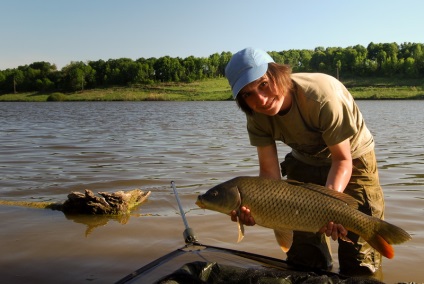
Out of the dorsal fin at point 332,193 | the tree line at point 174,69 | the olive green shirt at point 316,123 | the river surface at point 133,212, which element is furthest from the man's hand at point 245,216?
the tree line at point 174,69

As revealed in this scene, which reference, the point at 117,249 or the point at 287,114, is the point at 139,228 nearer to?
the point at 117,249

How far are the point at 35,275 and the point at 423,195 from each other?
18.4 feet

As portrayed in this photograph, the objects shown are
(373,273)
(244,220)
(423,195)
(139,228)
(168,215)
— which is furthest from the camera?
(423,195)

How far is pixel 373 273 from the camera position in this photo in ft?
12.8

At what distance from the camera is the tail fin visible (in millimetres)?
3107

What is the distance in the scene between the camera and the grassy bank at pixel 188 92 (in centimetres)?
6882

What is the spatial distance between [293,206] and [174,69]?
103014 mm

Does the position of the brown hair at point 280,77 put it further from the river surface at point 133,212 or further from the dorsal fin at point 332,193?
the river surface at point 133,212

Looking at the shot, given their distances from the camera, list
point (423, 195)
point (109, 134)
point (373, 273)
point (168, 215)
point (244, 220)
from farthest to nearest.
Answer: point (109, 134)
point (423, 195)
point (168, 215)
point (373, 273)
point (244, 220)

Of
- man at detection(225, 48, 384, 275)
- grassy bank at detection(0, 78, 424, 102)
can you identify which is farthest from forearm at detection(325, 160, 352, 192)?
grassy bank at detection(0, 78, 424, 102)

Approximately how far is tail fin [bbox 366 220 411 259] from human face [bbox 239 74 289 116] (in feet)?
3.29

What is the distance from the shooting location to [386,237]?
3.15 m

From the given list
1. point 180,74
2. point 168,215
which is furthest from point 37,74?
point 168,215

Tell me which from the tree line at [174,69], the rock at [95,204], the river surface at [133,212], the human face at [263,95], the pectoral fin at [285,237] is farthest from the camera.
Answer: the tree line at [174,69]
